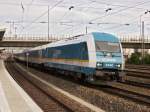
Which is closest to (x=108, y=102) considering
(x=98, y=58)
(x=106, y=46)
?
(x=98, y=58)

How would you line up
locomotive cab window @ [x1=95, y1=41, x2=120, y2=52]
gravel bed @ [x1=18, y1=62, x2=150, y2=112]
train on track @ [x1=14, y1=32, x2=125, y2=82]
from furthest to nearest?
locomotive cab window @ [x1=95, y1=41, x2=120, y2=52] → train on track @ [x1=14, y1=32, x2=125, y2=82] → gravel bed @ [x1=18, y1=62, x2=150, y2=112]

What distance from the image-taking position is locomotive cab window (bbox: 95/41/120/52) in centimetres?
2227

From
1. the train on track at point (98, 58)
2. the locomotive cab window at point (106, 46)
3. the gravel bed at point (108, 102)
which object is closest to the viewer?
the gravel bed at point (108, 102)

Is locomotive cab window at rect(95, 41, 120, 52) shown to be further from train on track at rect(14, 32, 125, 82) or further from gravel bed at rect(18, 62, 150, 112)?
gravel bed at rect(18, 62, 150, 112)

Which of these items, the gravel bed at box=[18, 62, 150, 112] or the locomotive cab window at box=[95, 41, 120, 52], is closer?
the gravel bed at box=[18, 62, 150, 112]

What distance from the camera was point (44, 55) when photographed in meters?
40.8

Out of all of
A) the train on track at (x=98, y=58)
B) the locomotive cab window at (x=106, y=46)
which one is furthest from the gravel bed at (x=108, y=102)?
the locomotive cab window at (x=106, y=46)

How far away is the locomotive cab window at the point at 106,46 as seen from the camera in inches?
877

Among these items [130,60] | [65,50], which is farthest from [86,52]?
[130,60]

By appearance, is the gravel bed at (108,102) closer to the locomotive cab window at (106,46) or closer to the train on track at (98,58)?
the train on track at (98,58)

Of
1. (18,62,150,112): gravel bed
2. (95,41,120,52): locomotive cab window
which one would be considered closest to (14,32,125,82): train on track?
(95,41,120,52): locomotive cab window

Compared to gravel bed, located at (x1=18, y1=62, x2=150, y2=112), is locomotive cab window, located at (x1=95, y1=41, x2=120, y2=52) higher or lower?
higher

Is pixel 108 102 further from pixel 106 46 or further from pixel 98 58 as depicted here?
pixel 106 46

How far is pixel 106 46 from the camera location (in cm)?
2247
